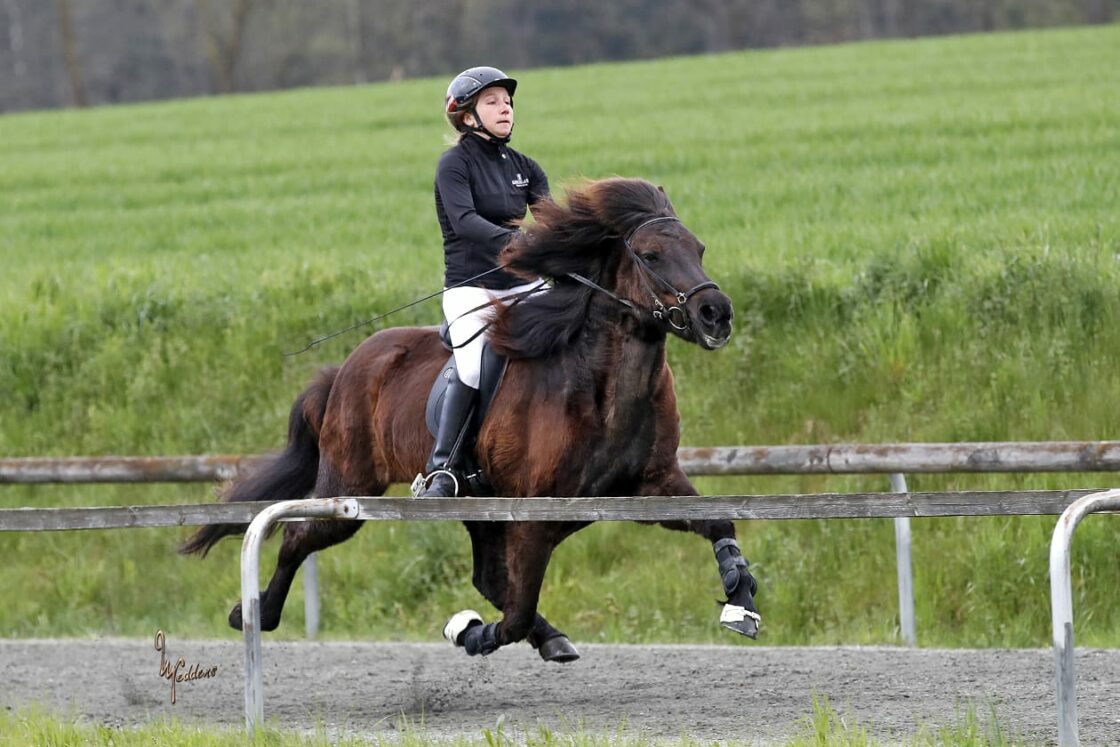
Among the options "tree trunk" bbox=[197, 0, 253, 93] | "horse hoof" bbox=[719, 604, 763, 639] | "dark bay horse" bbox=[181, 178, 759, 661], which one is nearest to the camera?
"horse hoof" bbox=[719, 604, 763, 639]

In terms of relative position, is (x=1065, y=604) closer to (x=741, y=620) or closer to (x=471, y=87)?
(x=741, y=620)

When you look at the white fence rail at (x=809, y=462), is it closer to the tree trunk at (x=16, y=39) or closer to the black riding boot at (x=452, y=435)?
the black riding boot at (x=452, y=435)

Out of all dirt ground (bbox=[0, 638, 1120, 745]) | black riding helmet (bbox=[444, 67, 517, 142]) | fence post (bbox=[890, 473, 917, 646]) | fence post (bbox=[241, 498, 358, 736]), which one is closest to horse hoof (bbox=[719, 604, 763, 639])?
dirt ground (bbox=[0, 638, 1120, 745])

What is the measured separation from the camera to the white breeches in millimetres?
7027

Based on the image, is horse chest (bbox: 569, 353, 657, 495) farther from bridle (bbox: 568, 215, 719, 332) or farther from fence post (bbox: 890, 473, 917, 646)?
fence post (bbox: 890, 473, 917, 646)

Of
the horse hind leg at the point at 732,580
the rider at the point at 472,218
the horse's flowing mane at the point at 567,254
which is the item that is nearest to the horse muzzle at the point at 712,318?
the horse's flowing mane at the point at 567,254

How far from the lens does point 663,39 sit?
192ft

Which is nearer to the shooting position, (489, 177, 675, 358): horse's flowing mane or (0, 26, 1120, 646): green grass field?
(489, 177, 675, 358): horse's flowing mane

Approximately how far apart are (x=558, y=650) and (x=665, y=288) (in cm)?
175

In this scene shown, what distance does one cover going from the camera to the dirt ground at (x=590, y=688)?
6.30 metres

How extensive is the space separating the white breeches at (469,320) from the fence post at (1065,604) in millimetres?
2990

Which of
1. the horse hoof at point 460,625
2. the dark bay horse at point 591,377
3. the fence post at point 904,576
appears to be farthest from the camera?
the fence post at point 904,576

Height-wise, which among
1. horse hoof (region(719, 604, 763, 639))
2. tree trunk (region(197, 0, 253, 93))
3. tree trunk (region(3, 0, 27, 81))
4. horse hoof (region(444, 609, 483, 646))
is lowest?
horse hoof (region(444, 609, 483, 646))

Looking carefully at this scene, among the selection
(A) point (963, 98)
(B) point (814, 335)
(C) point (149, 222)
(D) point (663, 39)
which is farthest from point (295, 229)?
(D) point (663, 39)
